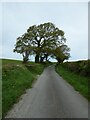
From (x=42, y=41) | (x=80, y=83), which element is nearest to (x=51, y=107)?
(x=80, y=83)

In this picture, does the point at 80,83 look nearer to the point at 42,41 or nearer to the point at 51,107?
the point at 51,107

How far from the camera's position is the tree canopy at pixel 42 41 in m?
68.5

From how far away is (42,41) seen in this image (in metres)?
72.1

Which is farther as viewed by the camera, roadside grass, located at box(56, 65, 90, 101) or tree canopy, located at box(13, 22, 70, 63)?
tree canopy, located at box(13, 22, 70, 63)

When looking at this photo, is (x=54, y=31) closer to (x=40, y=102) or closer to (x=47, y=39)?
(x=47, y=39)

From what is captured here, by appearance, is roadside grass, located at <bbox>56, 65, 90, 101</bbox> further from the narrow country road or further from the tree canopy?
the tree canopy

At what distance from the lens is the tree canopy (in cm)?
6850

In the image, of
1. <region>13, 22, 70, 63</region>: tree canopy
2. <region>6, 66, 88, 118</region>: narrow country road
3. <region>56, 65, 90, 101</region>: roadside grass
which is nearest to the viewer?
<region>6, 66, 88, 118</region>: narrow country road

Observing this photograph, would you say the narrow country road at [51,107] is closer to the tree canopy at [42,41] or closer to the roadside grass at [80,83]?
the roadside grass at [80,83]

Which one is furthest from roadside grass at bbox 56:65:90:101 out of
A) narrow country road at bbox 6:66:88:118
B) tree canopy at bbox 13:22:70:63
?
tree canopy at bbox 13:22:70:63

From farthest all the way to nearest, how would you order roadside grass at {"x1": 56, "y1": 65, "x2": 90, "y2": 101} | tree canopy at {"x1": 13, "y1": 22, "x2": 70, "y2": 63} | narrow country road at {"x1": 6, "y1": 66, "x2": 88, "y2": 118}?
tree canopy at {"x1": 13, "y1": 22, "x2": 70, "y2": 63}
roadside grass at {"x1": 56, "y1": 65, "x2": 90, "y2": 101}
narrow country road at {"x1": 6, "y1": 66, "x2": 88, "y2": 118}

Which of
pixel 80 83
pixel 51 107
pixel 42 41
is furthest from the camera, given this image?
pixel 42 41

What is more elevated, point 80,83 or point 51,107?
point 80,83

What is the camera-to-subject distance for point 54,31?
73.2 m
